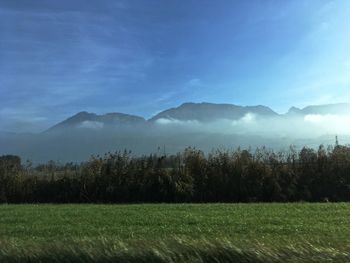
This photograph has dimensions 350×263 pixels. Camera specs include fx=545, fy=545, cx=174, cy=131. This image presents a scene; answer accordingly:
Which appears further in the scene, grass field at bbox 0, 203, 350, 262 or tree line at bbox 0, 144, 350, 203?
tree line at bbox 0, 144, 350, 203

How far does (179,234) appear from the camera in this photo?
11062 mm

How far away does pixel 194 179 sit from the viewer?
2352 centimetres

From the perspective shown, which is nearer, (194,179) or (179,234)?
(179,234)

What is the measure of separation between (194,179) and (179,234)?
12.5 m

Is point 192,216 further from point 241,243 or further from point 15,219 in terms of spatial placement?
point 241,243

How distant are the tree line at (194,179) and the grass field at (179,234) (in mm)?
5908

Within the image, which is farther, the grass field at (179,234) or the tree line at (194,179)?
the tree line at (194,179)

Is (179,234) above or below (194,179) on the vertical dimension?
below

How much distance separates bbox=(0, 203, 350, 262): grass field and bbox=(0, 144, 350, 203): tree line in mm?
5908

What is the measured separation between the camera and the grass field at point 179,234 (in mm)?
6676

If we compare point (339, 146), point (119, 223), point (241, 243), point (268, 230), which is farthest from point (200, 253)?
point (339, 146)

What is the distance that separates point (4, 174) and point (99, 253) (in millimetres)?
19786

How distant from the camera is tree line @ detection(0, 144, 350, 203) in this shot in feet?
75.5

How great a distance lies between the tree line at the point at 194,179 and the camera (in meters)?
23.0
